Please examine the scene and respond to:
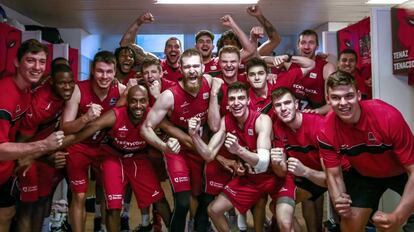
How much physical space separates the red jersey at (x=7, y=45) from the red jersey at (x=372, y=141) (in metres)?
3.78

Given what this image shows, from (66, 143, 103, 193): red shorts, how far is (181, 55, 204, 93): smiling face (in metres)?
1.06

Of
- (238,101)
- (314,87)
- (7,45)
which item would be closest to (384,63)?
(314,87)

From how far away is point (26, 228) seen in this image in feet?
13.0

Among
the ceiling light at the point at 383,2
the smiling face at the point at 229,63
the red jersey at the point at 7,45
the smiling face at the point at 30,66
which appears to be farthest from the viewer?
the ceiling light at the point at 383,2

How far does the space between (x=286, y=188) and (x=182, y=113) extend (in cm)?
111

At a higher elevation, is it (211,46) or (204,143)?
(211,46)

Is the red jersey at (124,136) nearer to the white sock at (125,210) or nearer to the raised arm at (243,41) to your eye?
the white sock at (125,210)

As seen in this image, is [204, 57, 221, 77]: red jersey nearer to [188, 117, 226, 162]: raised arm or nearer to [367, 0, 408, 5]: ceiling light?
[188, 117, 226, 162]: raised arm

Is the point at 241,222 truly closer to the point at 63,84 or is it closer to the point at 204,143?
the point at 204,143

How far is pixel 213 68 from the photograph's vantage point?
4.73 metres

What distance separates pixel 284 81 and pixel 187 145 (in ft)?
4.08

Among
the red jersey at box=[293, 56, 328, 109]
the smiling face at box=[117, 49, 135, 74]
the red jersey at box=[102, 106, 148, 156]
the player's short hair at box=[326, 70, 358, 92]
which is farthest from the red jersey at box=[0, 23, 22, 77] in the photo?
the player's short hair at box=[326, 70, 358, 92]

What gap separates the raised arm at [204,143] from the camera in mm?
3486

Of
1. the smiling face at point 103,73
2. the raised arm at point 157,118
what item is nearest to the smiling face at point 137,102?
the raised arm at point 157,118
